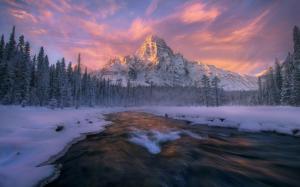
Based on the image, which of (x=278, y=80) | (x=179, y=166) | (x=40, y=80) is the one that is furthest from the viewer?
(x=278, y=80)

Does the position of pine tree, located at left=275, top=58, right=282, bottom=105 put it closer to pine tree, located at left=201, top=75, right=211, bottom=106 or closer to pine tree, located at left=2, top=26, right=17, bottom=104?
pine tree, located at left=201, top=75, right=211, bottom=106

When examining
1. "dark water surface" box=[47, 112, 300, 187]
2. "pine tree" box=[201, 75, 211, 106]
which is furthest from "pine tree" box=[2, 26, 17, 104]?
"pine tree" box=[201, 75, 211, 106]

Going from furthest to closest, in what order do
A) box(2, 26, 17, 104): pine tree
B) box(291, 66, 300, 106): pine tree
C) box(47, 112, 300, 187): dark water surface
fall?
box(291, 66, 300, 106): pine tree < box(2, 26, 17, 104): pine tree < box(47, 112, 300, 187): dark water surface

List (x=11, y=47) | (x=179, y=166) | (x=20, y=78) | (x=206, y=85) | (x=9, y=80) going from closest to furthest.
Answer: (x=179, y=166)
(x=9, y=80)
(x=20, y=78)
(x=11, y=47)
(x=206, y=85)

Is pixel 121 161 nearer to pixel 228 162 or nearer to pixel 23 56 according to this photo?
pixel 228 162

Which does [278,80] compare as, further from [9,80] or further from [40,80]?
[9,80]

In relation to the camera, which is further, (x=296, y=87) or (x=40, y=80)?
(x=40, y=80)

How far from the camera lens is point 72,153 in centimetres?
1061

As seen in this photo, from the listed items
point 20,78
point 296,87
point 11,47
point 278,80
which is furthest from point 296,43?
point 11,47

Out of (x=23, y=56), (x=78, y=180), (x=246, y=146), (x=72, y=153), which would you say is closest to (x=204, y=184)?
(x=78, y=180)

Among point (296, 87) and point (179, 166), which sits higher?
point (296, 87)

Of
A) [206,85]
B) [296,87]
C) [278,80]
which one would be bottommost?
[296,87]

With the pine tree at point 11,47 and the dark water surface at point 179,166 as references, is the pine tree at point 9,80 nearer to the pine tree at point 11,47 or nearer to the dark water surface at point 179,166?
the pine tree at point 11,47

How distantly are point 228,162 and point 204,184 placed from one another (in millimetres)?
3581
